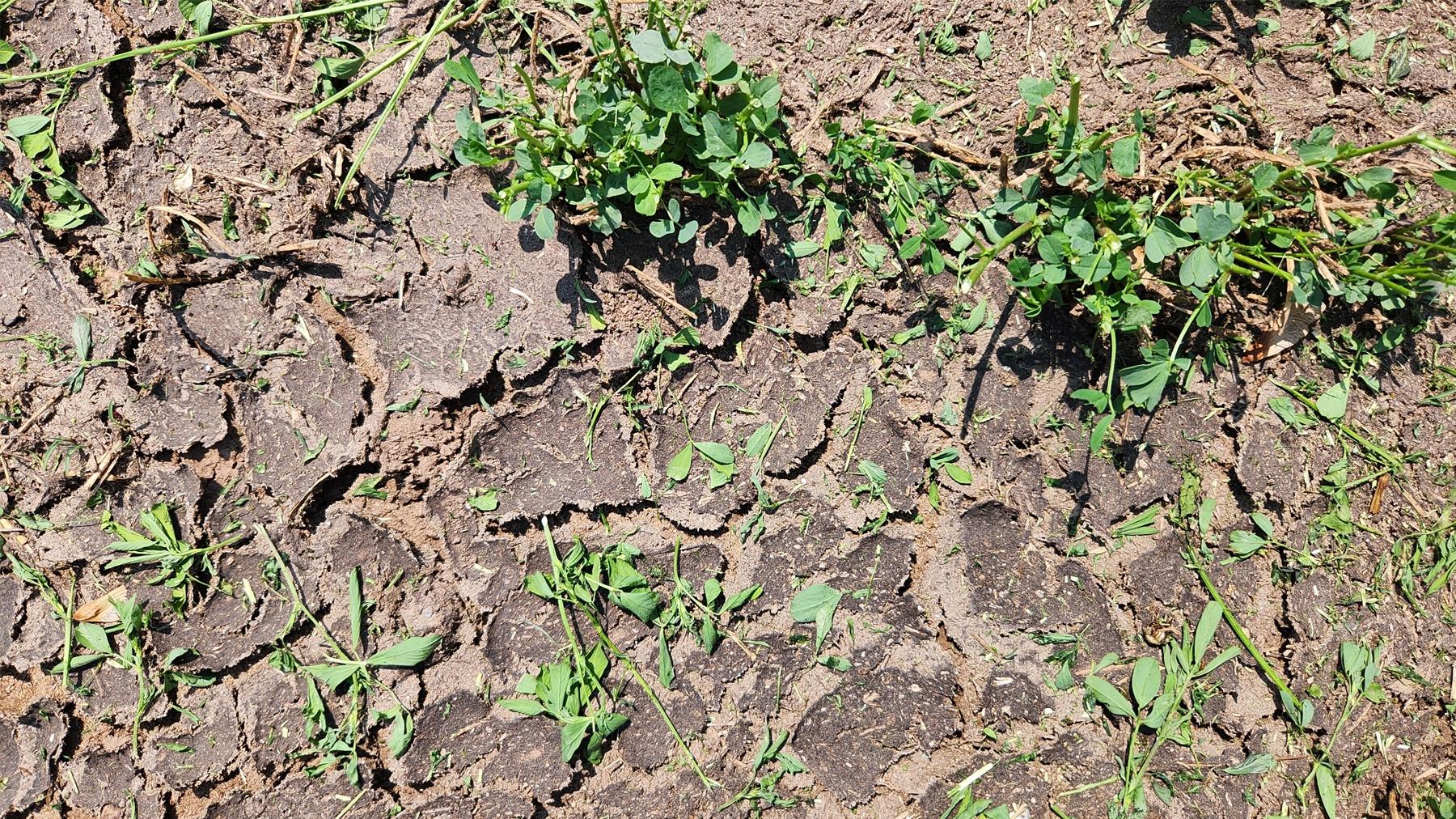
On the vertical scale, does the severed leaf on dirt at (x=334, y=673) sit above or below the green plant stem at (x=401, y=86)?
below

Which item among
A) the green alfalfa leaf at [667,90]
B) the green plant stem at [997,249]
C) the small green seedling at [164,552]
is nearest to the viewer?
the green alfalfa leaf at [667,90]

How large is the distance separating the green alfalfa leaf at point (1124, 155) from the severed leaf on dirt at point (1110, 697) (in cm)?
114

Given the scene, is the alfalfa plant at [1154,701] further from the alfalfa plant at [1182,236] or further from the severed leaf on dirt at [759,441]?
the severed leaf on dirt at [759,441]

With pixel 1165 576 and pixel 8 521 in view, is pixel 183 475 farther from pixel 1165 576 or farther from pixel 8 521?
pixel 1165 576

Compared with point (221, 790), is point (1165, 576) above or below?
above

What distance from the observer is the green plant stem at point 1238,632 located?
6.44 ft

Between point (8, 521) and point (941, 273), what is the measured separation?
2.18m

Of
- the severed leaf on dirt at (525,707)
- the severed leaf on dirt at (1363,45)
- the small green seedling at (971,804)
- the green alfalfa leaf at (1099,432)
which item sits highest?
the severed leaf on dirt at (1363,45)

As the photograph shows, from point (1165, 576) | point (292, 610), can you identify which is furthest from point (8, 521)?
point (1165, 576)

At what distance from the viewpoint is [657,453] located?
6.42ft

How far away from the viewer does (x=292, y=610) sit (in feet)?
6.32

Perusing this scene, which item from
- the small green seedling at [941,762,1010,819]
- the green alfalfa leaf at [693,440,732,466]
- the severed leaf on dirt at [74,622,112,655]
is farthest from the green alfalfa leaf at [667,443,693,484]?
the severed leaf on dirt at [74,622,112,655]

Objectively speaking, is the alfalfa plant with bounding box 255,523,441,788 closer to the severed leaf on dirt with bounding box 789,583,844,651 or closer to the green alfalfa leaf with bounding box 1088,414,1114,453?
the severed leaf on dirt with bounding box 789,583,844,651

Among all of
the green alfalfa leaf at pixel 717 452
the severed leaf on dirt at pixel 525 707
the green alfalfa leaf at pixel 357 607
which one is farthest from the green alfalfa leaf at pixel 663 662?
the green alfalfa leaf at pixel 357 607
